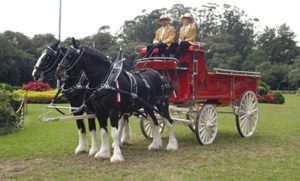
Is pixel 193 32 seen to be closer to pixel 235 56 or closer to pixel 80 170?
pixel 80 170

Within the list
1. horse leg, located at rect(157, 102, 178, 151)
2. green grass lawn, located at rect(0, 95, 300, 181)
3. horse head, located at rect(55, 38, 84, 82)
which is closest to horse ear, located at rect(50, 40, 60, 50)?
horse head, located at rect(55, 38, 84, 82)

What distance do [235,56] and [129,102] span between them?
2144 inches

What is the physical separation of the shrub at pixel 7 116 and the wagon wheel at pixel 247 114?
6012mm

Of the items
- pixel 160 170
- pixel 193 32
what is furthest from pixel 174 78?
pixel 160 170

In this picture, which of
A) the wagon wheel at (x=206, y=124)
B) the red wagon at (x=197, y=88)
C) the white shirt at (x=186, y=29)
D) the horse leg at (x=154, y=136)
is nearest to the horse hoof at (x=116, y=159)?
the horse leg at (x=154, y=136)

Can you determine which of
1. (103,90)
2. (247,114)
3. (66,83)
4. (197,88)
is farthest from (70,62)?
(247,114)

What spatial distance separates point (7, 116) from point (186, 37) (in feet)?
17.9

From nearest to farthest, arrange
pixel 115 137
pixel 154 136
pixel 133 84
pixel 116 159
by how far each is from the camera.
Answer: pixel 116 159 < pixel 115 137 < pixel 133 84 < pixel 154 136

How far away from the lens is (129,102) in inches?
324

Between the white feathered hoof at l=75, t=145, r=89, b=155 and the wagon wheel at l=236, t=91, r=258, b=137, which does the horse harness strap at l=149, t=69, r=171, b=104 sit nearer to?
the white feathered hoof at l=75, t=145, r=89, b=155

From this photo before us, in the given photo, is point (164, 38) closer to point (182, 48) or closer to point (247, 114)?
point (182, 48)

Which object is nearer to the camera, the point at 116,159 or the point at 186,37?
the point at 116,159

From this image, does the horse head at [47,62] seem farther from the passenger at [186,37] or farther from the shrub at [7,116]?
the shrub at [7,116]

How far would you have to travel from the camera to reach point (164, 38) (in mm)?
9789
